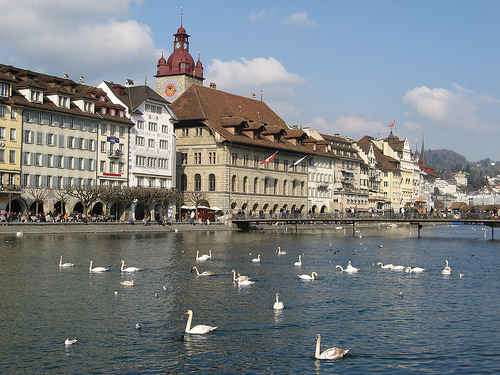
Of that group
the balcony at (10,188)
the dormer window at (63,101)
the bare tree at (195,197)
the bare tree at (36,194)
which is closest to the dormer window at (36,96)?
the dormer window at (63,101)

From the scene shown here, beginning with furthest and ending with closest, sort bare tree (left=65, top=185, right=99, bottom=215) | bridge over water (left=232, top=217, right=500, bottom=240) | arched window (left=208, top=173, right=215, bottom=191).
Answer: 1. arched window (left=208, top=173, right=215, bottom=191)
2. bridge over water (left=232, top=217, right=500, bottom=240)
3. bare tree (left=65, top=185, right=99, bottom=215)

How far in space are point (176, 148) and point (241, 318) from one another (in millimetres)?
82618

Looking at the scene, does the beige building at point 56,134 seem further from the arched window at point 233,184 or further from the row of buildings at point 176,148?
the arched window at point 233,184

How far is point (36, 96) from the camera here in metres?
78.6

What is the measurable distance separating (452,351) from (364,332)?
350cm

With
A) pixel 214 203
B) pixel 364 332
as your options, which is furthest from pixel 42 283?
pixel 214 203

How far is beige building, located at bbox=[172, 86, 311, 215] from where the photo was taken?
105938 mm

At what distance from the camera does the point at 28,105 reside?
76062mm

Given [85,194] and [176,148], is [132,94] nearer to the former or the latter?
[176,148]

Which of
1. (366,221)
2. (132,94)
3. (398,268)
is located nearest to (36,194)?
(132,94)

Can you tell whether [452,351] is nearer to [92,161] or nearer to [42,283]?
[42,283]

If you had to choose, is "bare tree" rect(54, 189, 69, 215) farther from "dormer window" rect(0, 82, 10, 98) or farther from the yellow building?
A: "dormer window" rect(0, 82, 10, 98)

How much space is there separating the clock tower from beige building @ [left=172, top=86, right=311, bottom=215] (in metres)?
16.7

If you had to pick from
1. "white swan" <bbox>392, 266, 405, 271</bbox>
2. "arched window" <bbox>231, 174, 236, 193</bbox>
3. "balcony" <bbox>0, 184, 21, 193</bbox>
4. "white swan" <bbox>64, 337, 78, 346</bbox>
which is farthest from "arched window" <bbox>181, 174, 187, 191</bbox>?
"white swan" <bbox>64, 337, 78, 346</bbox>
